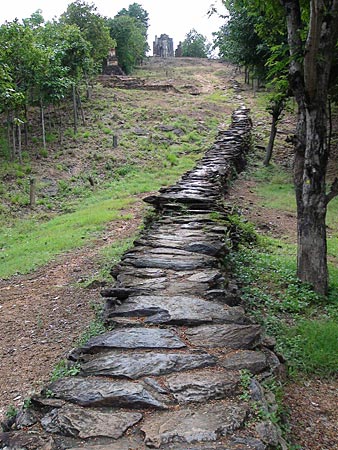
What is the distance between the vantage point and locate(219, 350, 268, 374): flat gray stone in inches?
138

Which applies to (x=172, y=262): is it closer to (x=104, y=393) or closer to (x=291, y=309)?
(x=291, y=309)

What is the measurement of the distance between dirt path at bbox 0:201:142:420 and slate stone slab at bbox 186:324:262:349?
69.6 inches

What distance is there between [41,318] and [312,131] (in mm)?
4514

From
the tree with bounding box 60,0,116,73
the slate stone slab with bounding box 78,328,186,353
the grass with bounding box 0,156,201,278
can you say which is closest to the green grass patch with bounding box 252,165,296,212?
the grass with bounding box 0,156,201,278

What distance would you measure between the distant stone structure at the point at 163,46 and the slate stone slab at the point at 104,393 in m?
74.7

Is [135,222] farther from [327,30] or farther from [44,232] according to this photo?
[327,30]

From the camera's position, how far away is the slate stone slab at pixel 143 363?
3.35 m

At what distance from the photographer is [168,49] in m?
74.7

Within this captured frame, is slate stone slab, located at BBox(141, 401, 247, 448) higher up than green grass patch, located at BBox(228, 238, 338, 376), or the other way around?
slate stone slab, located at BBox(141, 401, 247, 448)

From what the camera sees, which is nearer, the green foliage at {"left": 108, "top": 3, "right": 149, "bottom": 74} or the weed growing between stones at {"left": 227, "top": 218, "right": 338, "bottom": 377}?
the weed growing between stones at {"left": 227, "top": 218, "right": 338, "bottom": 377}

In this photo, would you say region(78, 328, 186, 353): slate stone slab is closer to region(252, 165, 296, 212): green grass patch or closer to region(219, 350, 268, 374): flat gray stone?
region(219, 350, 268, 374): flat gray stone

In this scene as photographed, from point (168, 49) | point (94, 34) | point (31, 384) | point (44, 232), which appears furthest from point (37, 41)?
point (168, 49)

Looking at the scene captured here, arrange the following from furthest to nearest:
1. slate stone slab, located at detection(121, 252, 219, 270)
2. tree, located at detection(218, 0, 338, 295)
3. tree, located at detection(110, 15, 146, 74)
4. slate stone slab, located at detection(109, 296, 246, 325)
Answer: tree, located at detection(110, 15, 146, 74) < tree, located at detection(218, 0, 338, 295) < slate stone slab, located at detection(121, 252, 219, 270) < slate stone slab, located at detection(109, 296, 246, 325)

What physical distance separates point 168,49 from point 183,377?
77.2 meters
